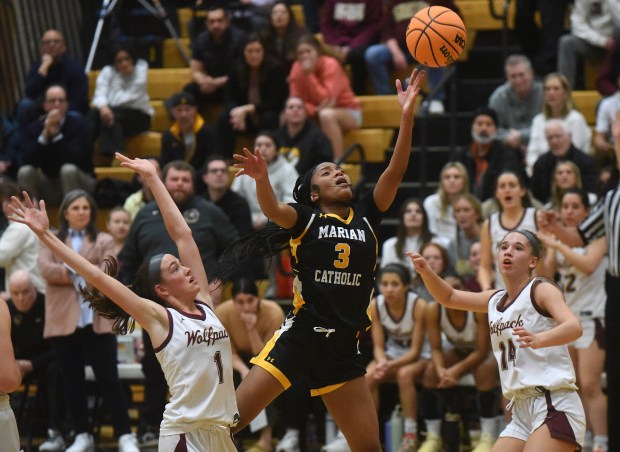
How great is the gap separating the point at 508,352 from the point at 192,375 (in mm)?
1691

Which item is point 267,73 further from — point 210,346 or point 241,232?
point 210,346

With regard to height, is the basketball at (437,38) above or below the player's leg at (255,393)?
above

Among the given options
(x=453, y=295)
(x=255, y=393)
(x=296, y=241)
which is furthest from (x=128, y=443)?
(x=453, y=295)

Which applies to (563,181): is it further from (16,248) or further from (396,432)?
(16,248)

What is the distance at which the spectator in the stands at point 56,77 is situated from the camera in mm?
12344

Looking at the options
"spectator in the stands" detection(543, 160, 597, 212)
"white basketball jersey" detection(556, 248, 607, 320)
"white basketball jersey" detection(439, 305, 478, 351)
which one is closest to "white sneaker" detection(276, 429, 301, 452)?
"white basketball jersey" detection(439, 305, 478, 351)

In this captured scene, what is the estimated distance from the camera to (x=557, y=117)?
34.9ft

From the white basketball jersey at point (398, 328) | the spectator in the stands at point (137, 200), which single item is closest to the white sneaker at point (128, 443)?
the white basketball jersey at point (398, 328)

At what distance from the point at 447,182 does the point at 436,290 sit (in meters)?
3.80

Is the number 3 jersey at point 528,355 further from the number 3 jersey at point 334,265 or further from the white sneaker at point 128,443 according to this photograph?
the white sneaker at point 128,443

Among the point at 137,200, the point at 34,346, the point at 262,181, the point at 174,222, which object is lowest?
the point at 34,346

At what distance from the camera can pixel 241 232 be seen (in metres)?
10.1

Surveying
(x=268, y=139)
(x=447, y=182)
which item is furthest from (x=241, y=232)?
(x=447, y=182)

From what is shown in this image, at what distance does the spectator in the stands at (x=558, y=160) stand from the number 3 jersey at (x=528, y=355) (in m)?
4.00
